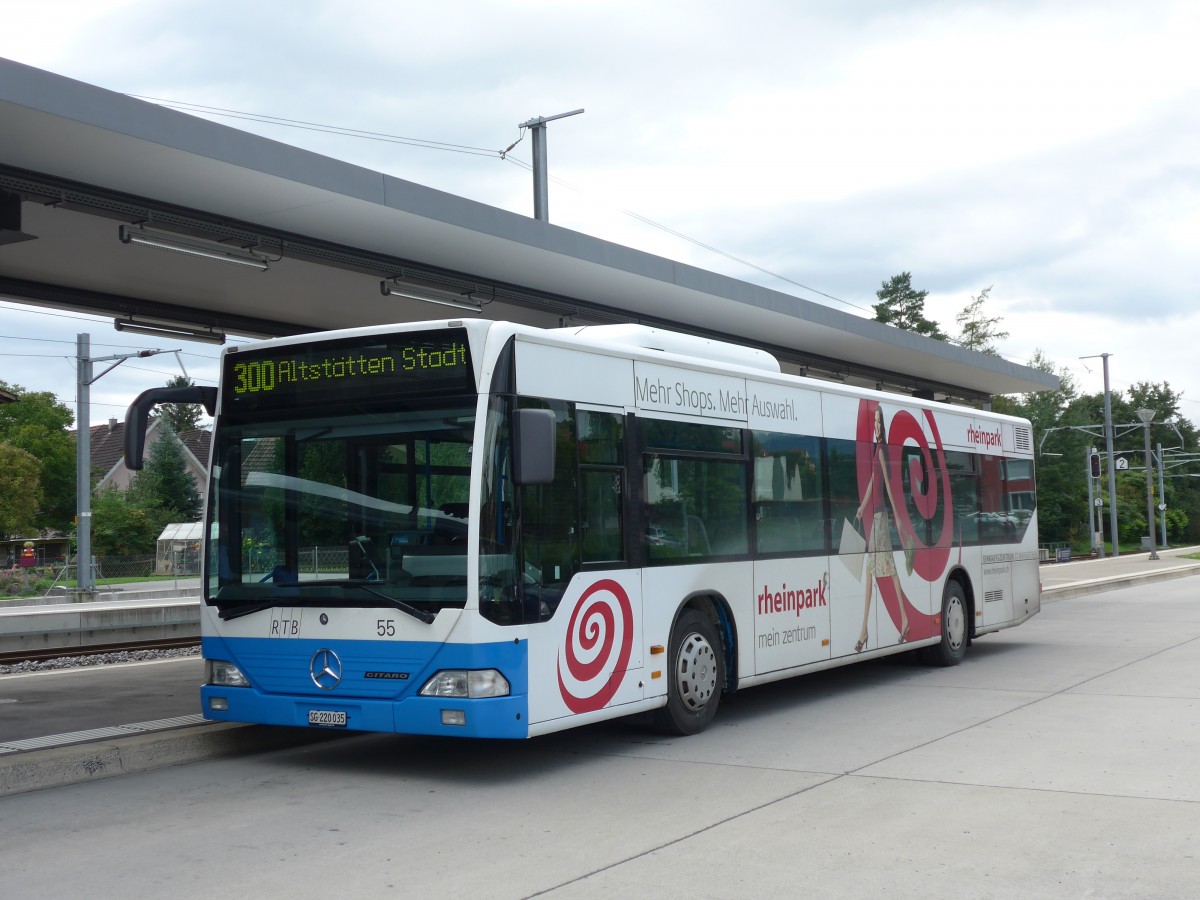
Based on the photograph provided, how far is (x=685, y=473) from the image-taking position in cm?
983

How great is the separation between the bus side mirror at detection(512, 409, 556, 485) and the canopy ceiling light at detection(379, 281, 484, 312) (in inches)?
238

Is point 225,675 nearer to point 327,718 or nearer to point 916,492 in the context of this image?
point 327,718

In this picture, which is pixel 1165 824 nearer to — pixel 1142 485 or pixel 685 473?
pixel 685 473

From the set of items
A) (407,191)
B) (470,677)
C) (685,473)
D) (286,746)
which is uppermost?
(407,191)

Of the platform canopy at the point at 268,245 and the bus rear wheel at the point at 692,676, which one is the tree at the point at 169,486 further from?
the bus rear wheel at the point at 692,676

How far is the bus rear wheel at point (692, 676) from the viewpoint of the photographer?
376 inches

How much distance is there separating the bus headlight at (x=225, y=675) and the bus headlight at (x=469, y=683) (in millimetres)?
1646

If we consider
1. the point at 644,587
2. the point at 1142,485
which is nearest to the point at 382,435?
the point at 644,587

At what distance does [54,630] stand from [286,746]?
1547cm

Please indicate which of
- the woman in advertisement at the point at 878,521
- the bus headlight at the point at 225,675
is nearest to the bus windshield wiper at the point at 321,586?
the bus headlight at the point at 225,675

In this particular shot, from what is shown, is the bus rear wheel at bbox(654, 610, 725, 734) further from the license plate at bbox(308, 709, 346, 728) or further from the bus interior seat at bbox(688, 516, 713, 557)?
the license plate at bbox(308, 709, 346, 728)

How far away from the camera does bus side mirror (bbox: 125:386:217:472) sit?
870 centimetres

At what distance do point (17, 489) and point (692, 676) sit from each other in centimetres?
5922

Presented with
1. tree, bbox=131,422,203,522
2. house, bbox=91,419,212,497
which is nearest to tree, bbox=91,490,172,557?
tree, bbox=131,422,203,522
